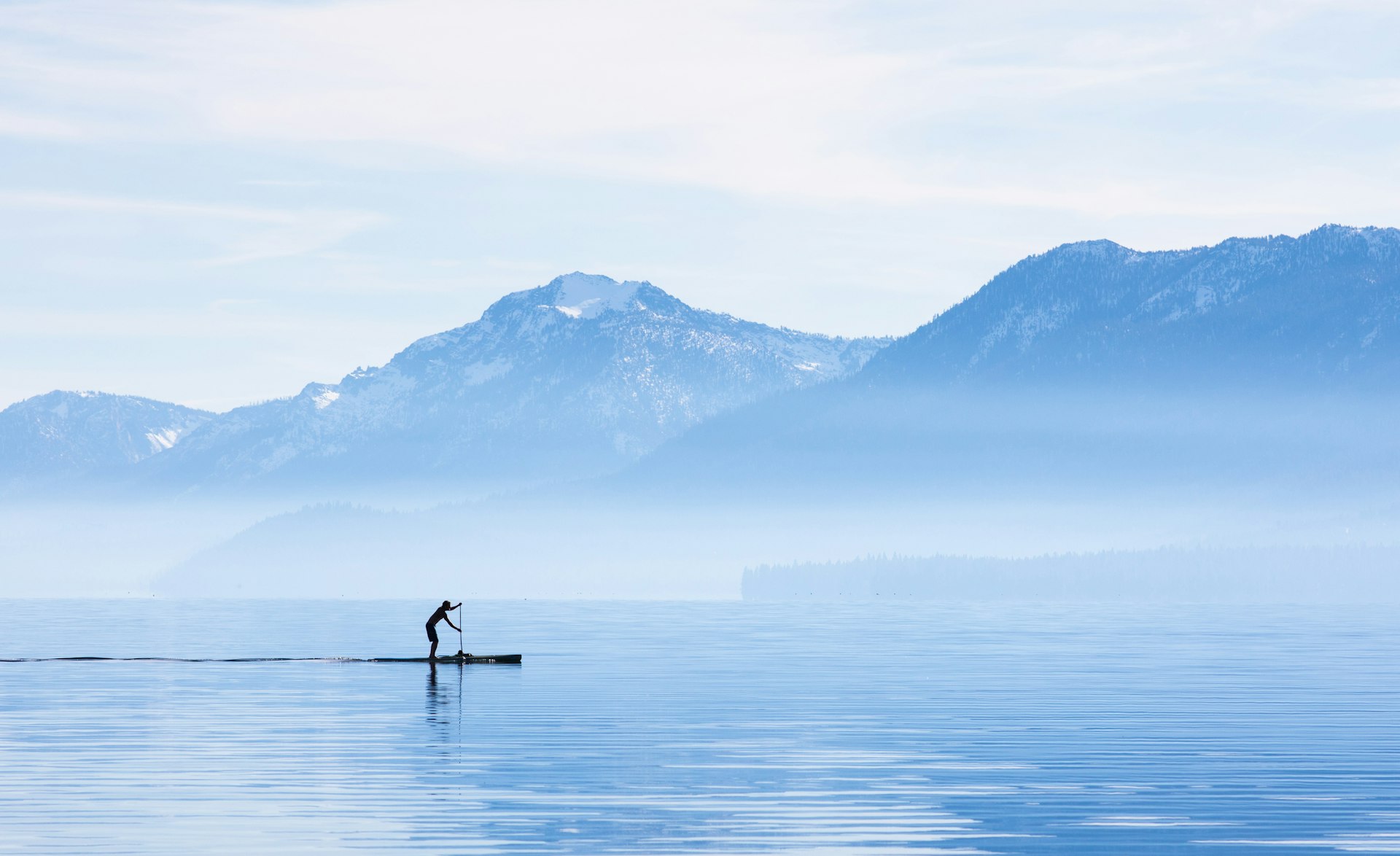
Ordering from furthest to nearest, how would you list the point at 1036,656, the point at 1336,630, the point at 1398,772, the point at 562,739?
the point at 1336,630 < the point at 1036,656 < the point at 562,739 < the point at 1398,772

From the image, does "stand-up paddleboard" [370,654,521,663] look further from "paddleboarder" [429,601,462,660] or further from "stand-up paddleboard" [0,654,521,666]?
"paddleboarder" [429,601,462,660]

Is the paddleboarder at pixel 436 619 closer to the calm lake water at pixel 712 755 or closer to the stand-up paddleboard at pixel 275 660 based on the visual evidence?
the stand-up paddleboard at pixel 275 660

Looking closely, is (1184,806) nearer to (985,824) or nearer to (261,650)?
(985,824)

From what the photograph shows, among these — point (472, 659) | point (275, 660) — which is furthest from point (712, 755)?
point (275, 660)

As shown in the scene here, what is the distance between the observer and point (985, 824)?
3675 centimetres

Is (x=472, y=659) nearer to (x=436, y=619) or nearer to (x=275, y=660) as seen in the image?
(x=436, y=619)

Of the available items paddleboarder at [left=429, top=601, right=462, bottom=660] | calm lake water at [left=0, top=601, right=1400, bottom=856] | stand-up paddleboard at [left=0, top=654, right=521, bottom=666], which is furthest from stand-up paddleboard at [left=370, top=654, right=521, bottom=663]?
calm lake water at [left=0, top=601, right=1400, bottom=856]

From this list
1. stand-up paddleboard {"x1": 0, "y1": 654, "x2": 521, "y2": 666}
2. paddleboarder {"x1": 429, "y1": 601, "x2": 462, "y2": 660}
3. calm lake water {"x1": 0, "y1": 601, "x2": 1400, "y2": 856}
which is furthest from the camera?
stand-up paddleboard {"x1": 0, "y1": 654, "x2": 521, "y2": 666}

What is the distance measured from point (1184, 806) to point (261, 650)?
251 feet

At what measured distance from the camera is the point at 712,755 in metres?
48.5

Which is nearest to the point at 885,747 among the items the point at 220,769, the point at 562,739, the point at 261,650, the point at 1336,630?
the point at 562,739

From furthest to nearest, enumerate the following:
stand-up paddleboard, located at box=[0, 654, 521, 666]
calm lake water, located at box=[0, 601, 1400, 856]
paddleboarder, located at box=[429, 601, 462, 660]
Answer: stand-up paddleboard, located at box=[0, 654, 521, 666] < paddleboarder, located at box=[429, 601, 462, 660] < calm lake water, located at box=[0, 601, 1400, 856]

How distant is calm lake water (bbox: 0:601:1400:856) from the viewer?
117 ft

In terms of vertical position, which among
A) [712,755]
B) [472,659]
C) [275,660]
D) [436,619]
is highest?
[436,619]
